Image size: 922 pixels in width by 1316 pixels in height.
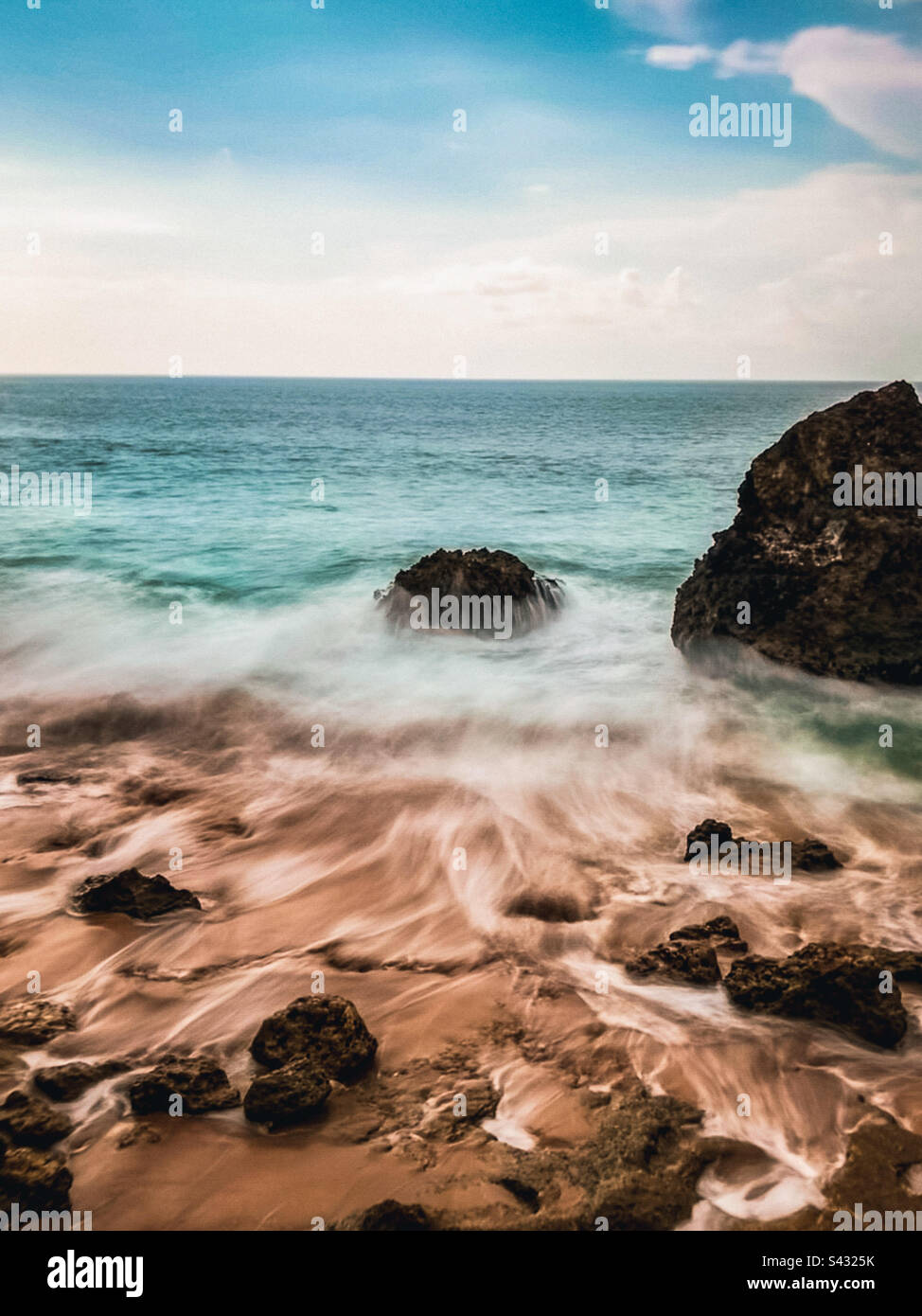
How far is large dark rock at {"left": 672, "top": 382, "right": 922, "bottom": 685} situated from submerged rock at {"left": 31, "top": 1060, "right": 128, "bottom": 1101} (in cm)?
911

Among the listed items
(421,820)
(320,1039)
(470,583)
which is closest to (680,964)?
Answer: (320,1039)

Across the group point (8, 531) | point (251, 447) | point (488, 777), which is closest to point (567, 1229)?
point (488, 777)

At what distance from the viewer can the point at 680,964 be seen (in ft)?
19.5

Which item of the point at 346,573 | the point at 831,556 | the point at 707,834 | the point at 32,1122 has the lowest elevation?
the point at 32,1122

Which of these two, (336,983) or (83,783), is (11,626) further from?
(336,983)

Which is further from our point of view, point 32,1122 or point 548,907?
point 548,907

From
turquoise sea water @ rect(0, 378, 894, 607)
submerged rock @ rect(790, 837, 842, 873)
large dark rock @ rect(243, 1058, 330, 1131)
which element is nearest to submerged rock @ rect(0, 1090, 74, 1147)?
large dark rock @ rect(243, 1058, 330, 1131)

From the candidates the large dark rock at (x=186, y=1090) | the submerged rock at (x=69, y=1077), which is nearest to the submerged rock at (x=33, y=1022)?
the submerged rock at (x=69, y=1077)

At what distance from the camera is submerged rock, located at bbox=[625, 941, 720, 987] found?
19.2 ft

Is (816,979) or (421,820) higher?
(421,820)

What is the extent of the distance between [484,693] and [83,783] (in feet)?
16.0

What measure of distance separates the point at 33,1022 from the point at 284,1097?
71.4 inches

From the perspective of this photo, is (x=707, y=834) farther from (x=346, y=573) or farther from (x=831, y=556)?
(x=346, y=573)

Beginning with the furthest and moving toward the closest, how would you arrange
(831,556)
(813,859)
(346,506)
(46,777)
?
(346,506) < (831,556) < (46,777) < (813,859)
